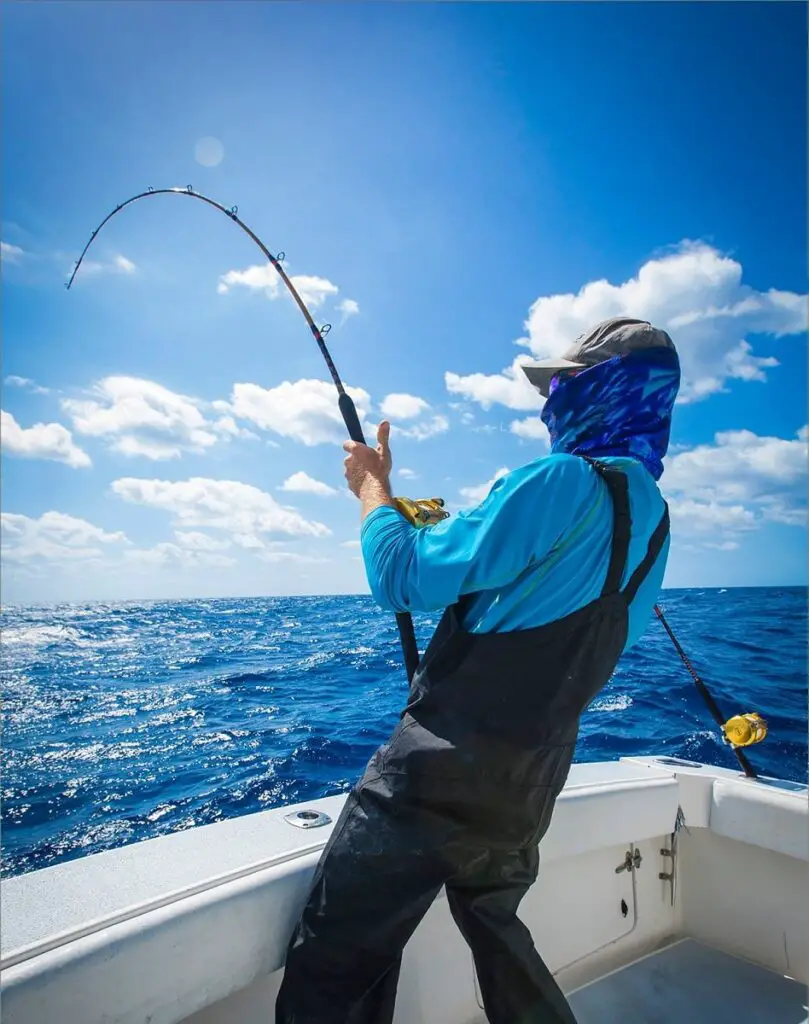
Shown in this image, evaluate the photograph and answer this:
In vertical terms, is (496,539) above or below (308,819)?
above

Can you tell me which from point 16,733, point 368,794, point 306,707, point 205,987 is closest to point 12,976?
point 205,987

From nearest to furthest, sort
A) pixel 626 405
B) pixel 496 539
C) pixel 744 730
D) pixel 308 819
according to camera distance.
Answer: pixel 496 539
pixel 626 405
pixel 308 819
pixel 744 730

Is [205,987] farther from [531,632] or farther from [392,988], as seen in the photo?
[531,632]

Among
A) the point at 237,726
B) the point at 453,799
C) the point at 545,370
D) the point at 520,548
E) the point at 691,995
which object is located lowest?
the point at 237,726

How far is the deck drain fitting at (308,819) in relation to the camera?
1.71 metres

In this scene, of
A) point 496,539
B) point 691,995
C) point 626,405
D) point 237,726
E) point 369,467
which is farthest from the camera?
point 237,726

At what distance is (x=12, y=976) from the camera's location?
3.36 feet

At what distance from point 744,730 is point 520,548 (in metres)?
2.02

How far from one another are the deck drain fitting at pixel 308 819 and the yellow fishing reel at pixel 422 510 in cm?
102

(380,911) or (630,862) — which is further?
(630,862)

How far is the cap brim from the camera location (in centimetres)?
133

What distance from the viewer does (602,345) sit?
1307 millimetres

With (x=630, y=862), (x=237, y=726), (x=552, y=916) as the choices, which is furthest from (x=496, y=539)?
(x=237, y=726)

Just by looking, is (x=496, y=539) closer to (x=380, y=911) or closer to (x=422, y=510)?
(x=422, y=510)
